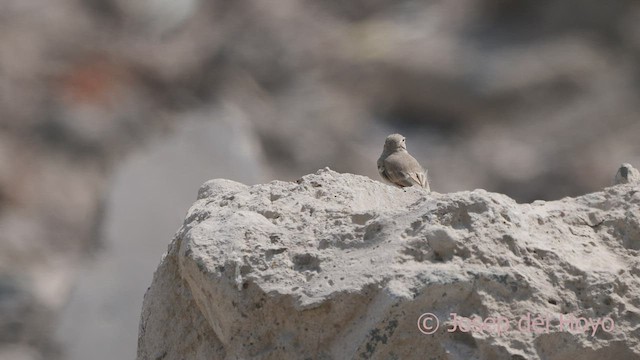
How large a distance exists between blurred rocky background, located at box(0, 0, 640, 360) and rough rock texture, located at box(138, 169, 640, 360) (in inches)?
102

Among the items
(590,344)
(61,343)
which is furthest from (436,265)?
(61,343)

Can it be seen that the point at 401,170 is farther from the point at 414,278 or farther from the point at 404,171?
the point at 414,278

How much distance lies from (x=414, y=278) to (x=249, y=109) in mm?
3219

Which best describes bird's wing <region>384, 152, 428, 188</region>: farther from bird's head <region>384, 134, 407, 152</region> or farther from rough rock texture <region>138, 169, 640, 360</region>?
rough rock texture <region>138, 169, 640, 360</region>

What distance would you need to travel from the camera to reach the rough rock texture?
3.95 ft

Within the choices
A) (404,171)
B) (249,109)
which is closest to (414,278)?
(404,171)

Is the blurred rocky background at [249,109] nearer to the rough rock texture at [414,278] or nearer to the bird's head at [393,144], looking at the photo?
the bird's head at [393,144]

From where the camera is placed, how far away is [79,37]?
4.39 metres

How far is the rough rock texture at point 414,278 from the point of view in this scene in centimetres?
120

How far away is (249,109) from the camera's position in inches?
172

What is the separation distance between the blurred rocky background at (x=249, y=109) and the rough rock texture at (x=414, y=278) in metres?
2.59

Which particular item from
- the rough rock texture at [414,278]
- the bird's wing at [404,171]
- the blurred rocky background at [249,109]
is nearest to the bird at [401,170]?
the bird's wing at [404,171]

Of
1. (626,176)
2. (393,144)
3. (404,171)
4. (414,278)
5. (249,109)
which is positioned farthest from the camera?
(249,109)

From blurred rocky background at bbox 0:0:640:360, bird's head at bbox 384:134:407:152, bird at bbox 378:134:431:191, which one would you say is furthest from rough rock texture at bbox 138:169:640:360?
blurred rocky background at bbox 0:0:640:360
